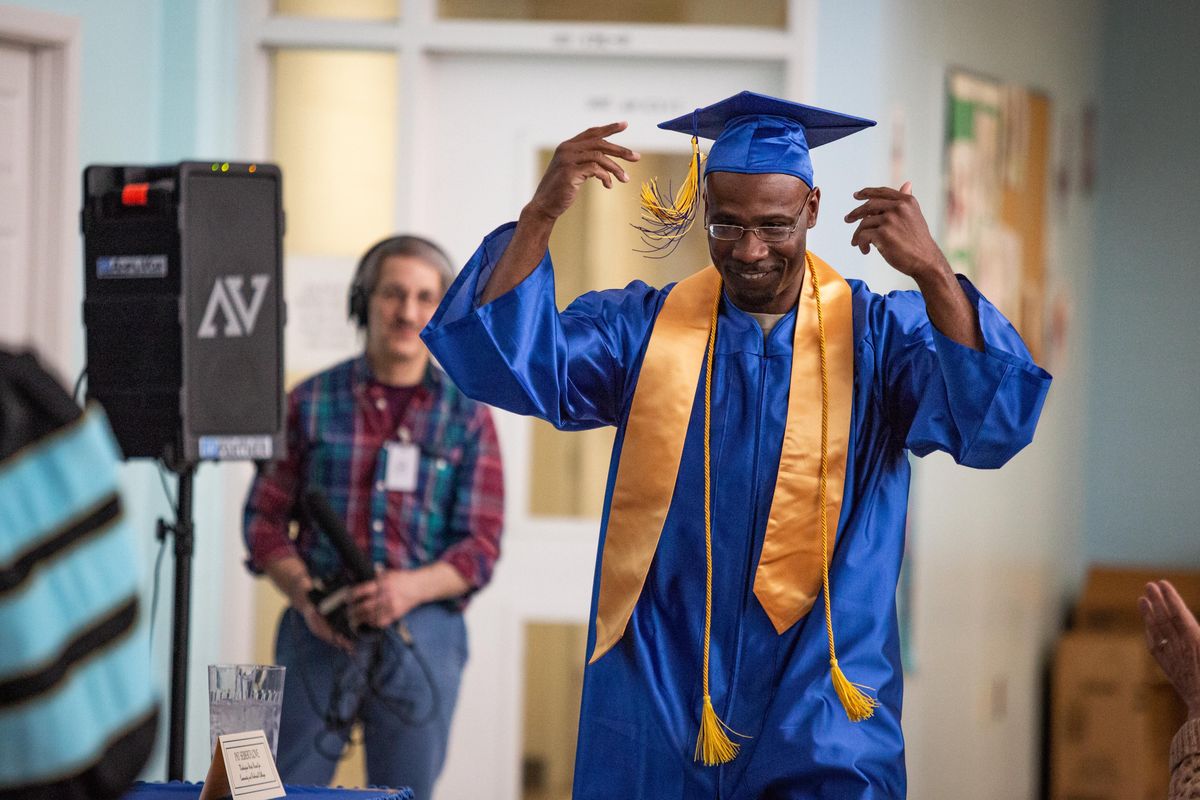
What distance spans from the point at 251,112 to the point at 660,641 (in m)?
2.75

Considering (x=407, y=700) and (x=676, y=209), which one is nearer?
(x=676, y=209)

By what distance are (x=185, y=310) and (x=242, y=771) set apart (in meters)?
1.12

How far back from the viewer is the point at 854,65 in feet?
13.8

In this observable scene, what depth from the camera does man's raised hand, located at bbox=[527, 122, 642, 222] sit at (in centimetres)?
196

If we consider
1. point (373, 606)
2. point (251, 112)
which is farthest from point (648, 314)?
point (251, 112)

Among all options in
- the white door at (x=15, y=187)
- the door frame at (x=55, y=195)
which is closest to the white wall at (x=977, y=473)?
the door frame at (x=55, y=195)

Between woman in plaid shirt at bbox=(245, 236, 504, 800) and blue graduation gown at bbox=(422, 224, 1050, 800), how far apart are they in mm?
1071

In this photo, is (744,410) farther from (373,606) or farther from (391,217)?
(391,217)

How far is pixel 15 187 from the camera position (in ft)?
12.3

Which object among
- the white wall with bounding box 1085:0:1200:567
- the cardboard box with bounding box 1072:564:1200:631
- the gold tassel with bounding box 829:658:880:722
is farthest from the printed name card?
the white wall with bounding box 1085:0:1200:567

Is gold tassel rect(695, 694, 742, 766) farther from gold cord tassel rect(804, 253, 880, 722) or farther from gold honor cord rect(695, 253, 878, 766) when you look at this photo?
gold cord tassel rect(804, 253, 880, 722)

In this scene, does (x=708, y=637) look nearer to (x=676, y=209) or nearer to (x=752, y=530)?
(x=752, y=530)

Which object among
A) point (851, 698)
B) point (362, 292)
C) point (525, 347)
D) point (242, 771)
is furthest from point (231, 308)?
point (851, 698)

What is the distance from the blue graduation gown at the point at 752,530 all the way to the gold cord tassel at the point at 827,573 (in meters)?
0.02
